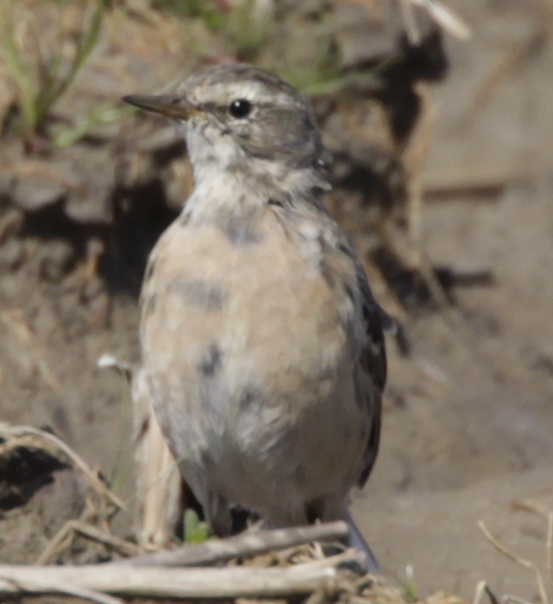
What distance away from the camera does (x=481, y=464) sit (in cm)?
796

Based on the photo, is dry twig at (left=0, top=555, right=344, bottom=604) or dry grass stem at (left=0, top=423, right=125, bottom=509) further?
dry grass stem at (left=0, top=423, right=125, bottom=509)

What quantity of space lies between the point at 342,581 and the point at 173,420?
1345 millimetres

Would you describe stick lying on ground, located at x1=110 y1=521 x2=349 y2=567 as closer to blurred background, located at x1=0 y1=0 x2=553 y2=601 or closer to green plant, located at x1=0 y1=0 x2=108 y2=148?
blurred background, located at x1=0 y1=0 x2=553 y2=601

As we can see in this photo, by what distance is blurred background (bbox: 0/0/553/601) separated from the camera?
677cm

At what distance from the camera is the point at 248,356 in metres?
5.07

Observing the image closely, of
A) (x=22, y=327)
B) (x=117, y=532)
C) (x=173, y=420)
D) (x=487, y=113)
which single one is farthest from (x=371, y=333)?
(x=487, y=113)

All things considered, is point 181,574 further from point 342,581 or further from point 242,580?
point 342,581

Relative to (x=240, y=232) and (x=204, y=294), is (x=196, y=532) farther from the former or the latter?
(x=240, y=232)

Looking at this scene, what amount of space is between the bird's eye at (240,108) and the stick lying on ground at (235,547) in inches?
73.8

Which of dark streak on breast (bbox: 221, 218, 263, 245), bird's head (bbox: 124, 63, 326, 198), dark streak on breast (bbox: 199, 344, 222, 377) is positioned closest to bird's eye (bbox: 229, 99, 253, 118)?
Result: bird's head (bbox: 124, 63, 326, 198)

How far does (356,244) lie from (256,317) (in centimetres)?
356

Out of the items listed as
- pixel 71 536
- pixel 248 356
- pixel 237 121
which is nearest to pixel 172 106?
pixel 237 121

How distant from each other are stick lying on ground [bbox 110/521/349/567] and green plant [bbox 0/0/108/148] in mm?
3393

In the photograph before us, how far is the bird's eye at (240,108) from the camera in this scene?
17.9 feet
